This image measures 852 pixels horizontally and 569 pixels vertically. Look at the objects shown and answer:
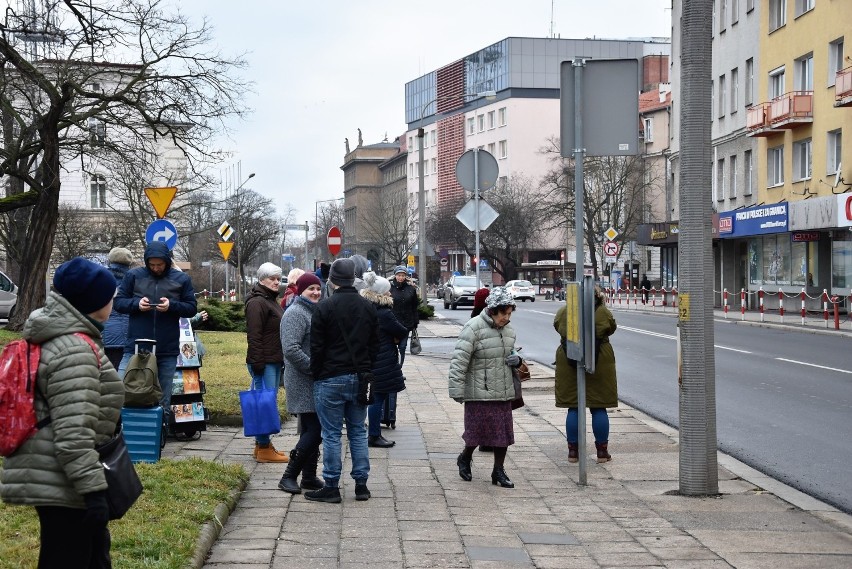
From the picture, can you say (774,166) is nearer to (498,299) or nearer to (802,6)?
(802,6)

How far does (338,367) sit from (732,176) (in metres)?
45.3

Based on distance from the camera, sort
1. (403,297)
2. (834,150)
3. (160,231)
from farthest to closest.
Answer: (834,150) → (403,297) → (160,231)

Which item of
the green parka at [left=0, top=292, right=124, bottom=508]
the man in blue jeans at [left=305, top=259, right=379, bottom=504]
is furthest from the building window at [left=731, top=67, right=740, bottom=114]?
the green parka at [left=0, top=292, right=124, bottom=508]

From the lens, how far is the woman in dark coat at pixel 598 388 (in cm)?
1035

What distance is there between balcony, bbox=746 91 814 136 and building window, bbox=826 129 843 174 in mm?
1594

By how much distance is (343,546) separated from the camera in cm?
679

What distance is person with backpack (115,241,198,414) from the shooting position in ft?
32.7

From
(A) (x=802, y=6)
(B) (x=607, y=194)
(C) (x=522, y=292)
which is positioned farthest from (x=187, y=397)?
(B) (x=607, y=194)

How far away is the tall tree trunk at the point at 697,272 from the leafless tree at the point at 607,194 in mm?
60835

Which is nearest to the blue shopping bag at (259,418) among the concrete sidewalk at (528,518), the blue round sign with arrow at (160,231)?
the concrete sidewalk at (528,518)

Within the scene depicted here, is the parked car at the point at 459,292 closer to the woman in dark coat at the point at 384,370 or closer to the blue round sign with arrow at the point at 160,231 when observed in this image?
the blue round sign with arrow at the point at 160,231

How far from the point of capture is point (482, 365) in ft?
30.4

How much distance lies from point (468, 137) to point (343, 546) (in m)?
116

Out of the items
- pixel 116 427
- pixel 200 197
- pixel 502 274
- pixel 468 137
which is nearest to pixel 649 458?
pixel 116 427
